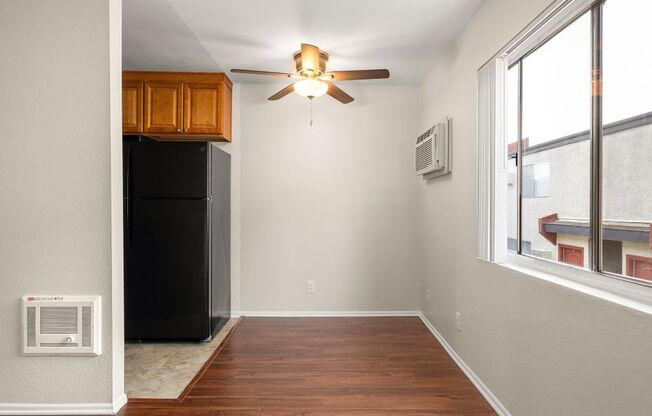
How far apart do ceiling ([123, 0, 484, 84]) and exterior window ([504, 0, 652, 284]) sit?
2.88 feet

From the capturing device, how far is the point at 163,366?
2.91 metres

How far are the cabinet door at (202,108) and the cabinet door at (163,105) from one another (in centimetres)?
9

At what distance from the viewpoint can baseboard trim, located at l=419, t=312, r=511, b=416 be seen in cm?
222

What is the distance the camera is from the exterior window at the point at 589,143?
141cm

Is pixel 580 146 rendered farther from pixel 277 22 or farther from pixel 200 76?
pixel 200 76

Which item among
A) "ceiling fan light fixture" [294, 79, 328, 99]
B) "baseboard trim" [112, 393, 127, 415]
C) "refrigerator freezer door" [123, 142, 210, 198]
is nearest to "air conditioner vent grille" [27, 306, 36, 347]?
"baseboard trim" [112, 393, 127, 415]

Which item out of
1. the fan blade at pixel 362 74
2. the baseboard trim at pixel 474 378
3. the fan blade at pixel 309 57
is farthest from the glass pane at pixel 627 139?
the fan blade at pixel 309 57

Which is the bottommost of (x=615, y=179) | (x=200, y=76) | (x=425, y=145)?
(x=615, y=179)

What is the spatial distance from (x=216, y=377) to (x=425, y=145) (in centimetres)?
257

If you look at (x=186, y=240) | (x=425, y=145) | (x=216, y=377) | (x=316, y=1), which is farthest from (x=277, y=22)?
(x=216, y=377)

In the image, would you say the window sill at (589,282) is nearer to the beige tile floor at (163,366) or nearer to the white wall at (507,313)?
the white wall at (507,313)

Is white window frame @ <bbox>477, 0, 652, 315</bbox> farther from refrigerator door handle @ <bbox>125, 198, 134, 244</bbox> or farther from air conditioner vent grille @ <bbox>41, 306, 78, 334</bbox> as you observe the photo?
refrigerator door handle @ <bbox>125, 198, 134, 244</bbox>

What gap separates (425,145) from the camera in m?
3.54

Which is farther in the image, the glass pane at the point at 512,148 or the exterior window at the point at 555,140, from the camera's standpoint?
the glass pane at the point at 512,148
